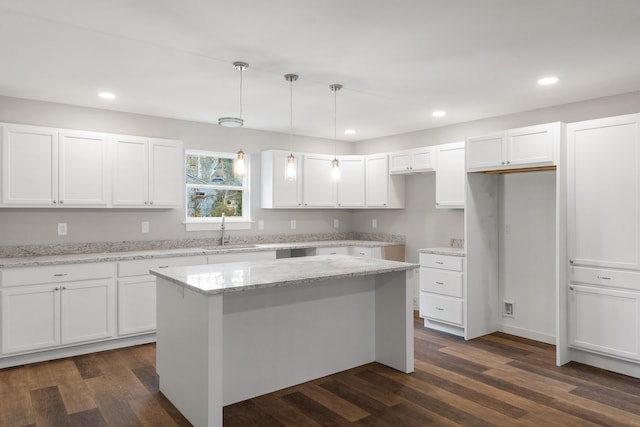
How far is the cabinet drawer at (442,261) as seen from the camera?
4.55 metres

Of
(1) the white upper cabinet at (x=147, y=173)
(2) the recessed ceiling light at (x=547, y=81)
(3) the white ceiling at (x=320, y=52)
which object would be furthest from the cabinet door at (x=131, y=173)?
(2) the recessed ceiling light at (x=547, y=81)

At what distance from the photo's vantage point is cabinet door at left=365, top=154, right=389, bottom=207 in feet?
18.9

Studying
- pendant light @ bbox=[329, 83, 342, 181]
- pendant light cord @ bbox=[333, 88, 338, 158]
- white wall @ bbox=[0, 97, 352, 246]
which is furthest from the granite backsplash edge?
pendant light @ bbox=[329, 83, 342, 181]

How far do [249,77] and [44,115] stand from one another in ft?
7.48

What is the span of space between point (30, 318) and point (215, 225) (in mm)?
2165

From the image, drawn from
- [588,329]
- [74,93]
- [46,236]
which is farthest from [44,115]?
[588,329]

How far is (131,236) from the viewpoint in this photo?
475cm

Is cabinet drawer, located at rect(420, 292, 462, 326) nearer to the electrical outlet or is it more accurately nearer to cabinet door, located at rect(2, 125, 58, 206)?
the electrical outlet

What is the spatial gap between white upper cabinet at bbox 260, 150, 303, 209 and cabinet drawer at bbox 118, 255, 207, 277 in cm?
135

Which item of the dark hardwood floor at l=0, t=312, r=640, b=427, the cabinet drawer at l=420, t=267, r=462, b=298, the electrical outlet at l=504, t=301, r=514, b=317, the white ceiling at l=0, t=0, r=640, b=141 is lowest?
the dark hardwood floor at l=0, t=312, r=640, b=427

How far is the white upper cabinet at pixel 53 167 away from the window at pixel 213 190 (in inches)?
44.3

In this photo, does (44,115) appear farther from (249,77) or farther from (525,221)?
(525,221)

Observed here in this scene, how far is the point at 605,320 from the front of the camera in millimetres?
3578

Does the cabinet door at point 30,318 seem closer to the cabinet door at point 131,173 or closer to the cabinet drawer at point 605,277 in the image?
the cabinet door at point 131,173
